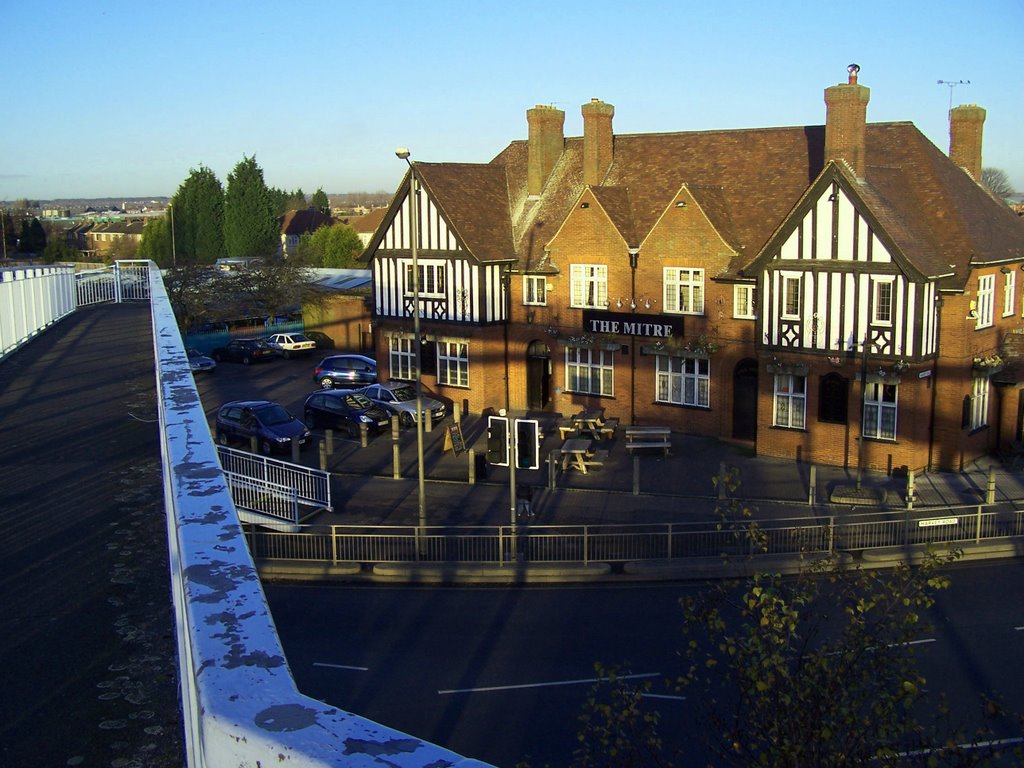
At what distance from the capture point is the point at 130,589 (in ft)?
14.3

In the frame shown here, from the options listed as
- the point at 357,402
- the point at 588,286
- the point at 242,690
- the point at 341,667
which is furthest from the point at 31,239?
the point at 242,690

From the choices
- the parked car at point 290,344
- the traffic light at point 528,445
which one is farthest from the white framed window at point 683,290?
the parked car at point 290,344

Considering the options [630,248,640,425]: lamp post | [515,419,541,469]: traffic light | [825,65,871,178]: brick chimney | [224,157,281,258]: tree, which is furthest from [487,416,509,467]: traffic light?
[224,157,281,258]: tree

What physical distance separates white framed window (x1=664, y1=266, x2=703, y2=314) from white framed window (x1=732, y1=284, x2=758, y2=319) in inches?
46.3

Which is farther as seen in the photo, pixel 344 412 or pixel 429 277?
pixel 429 277

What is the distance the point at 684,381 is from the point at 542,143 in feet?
38.6

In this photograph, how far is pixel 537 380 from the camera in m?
37.4

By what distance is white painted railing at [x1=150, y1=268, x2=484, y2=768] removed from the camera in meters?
1.83

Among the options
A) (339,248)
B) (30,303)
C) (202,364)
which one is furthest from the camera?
(339,248)

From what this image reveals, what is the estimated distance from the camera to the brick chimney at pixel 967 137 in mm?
33719

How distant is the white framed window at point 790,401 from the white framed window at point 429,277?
13.2 meters

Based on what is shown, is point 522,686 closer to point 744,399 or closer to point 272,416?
point 272,416

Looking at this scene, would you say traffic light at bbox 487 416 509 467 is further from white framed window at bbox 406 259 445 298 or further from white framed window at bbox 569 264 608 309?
white framed window at bbox 406 259 445 298

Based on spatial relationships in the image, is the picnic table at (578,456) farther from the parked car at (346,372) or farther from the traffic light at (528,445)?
the parked car at (346,372)
